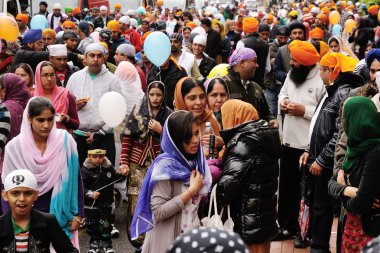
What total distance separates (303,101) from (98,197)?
2315 millimetres

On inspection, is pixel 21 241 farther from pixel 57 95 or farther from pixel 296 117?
pixel 296 117

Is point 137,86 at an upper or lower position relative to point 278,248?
upper

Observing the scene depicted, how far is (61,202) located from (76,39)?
21.2 feet

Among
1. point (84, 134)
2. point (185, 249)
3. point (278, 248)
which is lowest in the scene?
point (278, 248)

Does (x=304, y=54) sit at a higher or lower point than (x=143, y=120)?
higher

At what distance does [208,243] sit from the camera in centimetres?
256

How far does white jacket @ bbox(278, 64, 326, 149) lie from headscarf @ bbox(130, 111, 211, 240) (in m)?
2.64

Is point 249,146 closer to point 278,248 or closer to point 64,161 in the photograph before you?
point 64,161

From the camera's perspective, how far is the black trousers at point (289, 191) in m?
7.94

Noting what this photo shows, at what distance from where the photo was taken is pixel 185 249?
2568mm

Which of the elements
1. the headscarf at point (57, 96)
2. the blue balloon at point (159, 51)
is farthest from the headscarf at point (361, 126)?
the blue balloon at point (159, 51)

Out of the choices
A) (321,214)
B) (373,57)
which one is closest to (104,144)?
(321,214)

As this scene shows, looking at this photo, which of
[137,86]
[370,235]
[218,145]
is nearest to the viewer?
[370,235]

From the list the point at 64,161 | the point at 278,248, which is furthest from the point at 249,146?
the point at 278,248
